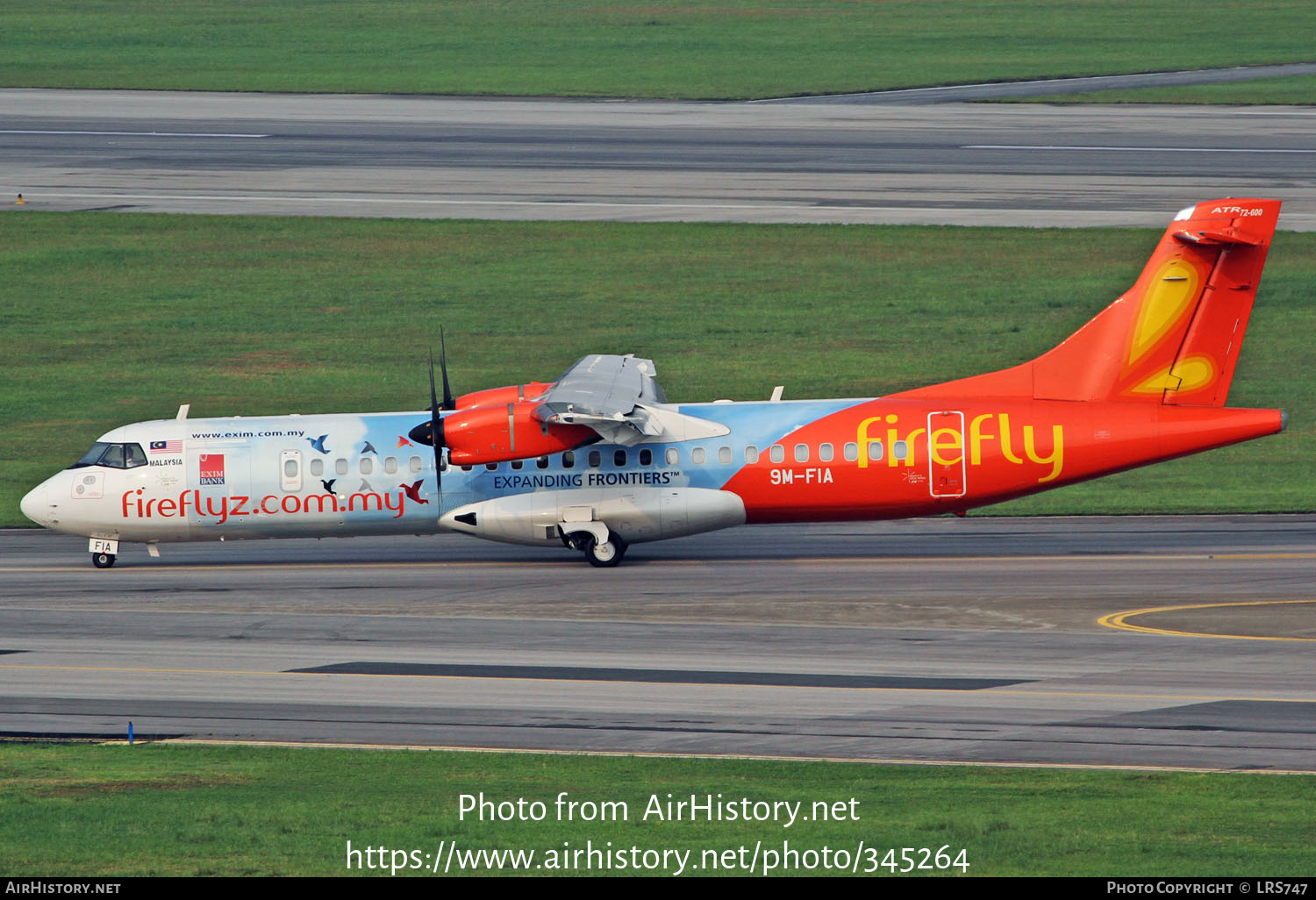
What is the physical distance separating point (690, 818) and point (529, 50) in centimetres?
8555

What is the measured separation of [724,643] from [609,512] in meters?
6.93

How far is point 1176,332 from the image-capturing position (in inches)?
1353

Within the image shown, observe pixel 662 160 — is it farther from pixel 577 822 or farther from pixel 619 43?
pixel 577 822

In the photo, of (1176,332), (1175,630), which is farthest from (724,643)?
(1176,332)

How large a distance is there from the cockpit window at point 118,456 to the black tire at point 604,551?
9502 mm

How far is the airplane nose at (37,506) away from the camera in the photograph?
36406 mm

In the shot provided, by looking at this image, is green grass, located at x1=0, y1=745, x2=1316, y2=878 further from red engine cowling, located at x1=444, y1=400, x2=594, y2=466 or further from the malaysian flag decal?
the malaysian flag decal

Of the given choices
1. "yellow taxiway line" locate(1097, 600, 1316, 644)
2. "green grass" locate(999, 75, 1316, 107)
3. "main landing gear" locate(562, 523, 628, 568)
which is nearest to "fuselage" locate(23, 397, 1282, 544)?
"main landing gear" locate(562, 523, 628, 568)

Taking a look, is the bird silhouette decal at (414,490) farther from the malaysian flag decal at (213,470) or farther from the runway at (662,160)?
the runway at (662,160)

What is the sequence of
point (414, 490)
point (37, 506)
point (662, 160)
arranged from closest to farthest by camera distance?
point (414, 490), point (37, 506), point (662, 160)

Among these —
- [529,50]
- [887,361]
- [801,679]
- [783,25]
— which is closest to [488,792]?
[801,679]

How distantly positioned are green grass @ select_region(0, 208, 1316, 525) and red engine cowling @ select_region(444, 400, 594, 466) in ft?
47.7

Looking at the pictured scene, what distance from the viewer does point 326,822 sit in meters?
19.4

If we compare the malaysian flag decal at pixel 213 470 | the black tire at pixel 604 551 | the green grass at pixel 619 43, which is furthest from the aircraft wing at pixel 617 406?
the green grass at pixel 619 43
